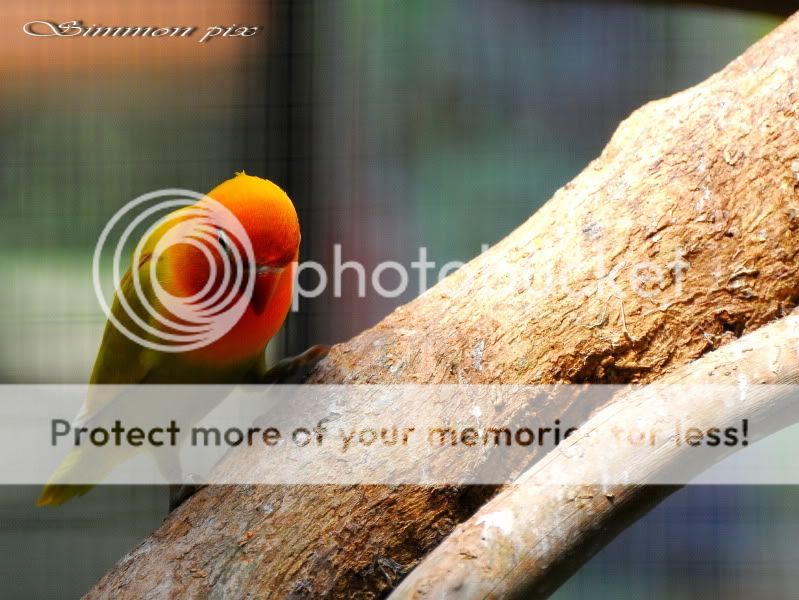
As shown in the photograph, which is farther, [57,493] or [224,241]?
[57,493]

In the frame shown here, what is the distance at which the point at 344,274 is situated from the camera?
3.18ft

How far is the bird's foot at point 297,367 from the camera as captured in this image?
96cm

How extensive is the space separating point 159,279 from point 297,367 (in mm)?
231

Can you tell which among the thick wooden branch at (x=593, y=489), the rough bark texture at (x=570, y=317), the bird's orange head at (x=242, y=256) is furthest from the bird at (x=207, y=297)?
the thick wooden branch at (x=593, y=489)

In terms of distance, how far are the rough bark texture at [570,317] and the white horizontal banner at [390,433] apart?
0.03 m

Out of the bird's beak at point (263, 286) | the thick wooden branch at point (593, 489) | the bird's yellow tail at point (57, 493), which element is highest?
the bird's beak at point (263, 286)

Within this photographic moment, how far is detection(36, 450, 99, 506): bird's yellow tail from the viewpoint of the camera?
3.33 ft

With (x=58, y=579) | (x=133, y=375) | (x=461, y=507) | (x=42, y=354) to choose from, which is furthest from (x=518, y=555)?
(x=58, y=579)

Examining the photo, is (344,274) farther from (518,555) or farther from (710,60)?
(710,60)

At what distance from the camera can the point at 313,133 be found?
3.54 feet

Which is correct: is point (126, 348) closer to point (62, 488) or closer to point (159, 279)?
point (159, 279)

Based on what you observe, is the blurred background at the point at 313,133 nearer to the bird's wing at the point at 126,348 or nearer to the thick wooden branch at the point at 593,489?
the bird's wing at the point at 126,348

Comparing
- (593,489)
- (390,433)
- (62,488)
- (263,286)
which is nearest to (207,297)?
(263,286)

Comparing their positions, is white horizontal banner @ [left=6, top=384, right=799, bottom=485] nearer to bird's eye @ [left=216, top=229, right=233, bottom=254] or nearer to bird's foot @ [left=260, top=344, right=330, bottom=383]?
bird's foot @ [left=260, top=344, right=330, bottom=383]
